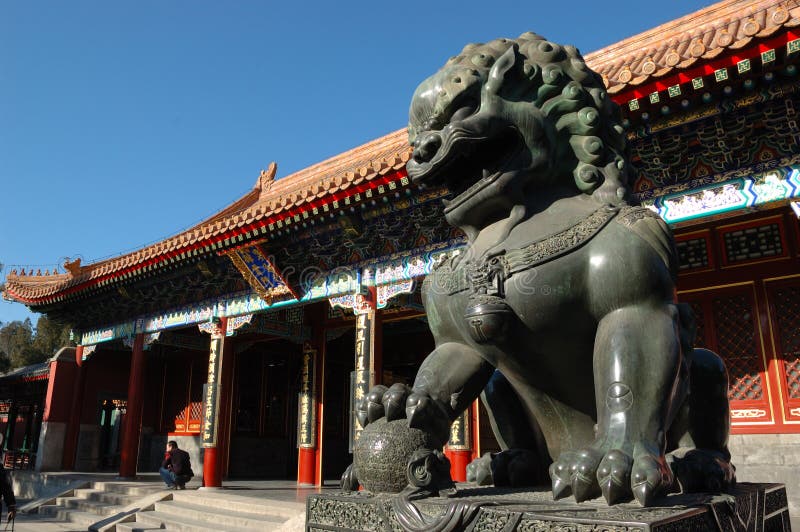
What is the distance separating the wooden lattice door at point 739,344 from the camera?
6152 millimetres

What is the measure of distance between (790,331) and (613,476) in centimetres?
595

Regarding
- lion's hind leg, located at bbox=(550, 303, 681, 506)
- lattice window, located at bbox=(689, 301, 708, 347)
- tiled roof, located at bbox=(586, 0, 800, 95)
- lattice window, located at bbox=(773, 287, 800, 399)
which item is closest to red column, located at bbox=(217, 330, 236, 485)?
lattice window, located at bbox=(689, 301, 708, 347)

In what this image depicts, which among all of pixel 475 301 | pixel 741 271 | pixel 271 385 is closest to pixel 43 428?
pixel 271 385

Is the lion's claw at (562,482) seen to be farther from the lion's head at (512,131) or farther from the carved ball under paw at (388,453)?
the lion's head at (512,131)

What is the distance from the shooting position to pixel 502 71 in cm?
172

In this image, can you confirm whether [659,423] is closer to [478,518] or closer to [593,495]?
[593,495]

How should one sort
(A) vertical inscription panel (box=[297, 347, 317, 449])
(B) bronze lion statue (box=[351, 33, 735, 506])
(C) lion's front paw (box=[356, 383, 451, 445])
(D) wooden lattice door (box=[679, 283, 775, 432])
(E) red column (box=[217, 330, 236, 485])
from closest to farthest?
1. (B) bronze lion statue (box=[351, 33, 735, 506])
2. (C) lion's front paw (box=[356, 383, 451, 445])
3. (D) wooden lattice door (box=[679, 283, 775, 432])
4. (E) red column (box=[217, 330, 236, 485])
5. (A) vertical inscription panel (box=[297, 347, 317, 449])

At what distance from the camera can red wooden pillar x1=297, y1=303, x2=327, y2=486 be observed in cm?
991

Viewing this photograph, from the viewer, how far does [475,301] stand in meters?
1.61

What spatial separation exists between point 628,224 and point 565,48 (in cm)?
65

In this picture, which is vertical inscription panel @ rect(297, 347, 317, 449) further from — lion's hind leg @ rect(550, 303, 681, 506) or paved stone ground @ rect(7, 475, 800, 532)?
lion's hind leg @ rect(550, 303, 681, 506)

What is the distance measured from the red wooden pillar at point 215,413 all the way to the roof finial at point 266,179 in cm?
451

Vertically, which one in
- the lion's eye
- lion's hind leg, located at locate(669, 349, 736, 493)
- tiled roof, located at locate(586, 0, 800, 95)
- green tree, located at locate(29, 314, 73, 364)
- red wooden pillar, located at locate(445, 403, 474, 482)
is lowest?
red wooden pillar, located at locate(445, 403, 474, 482)

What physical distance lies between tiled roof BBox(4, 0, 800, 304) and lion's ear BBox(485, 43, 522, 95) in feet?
9.54
